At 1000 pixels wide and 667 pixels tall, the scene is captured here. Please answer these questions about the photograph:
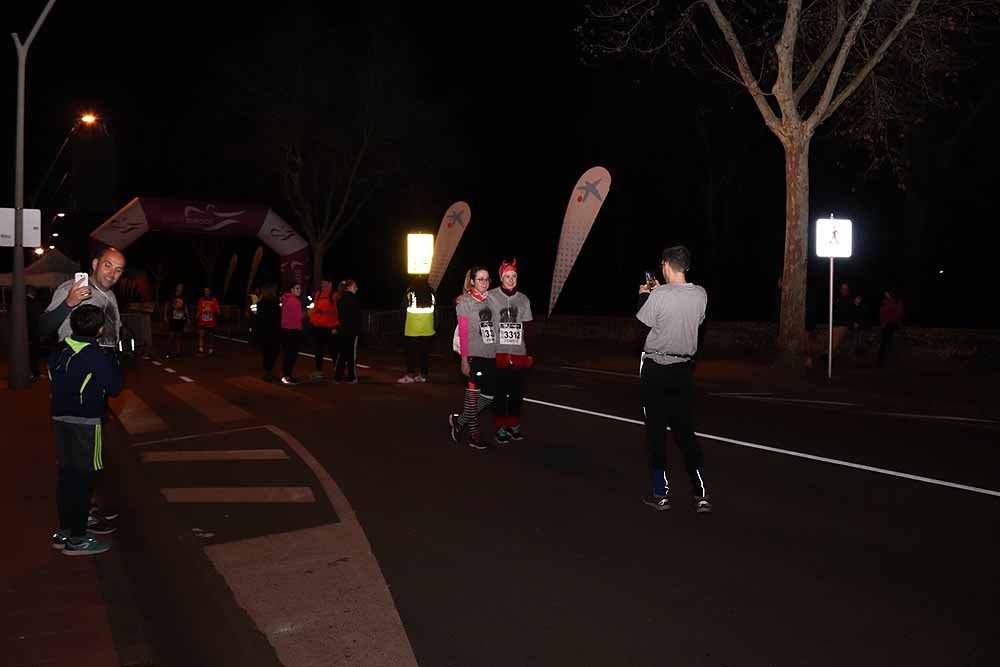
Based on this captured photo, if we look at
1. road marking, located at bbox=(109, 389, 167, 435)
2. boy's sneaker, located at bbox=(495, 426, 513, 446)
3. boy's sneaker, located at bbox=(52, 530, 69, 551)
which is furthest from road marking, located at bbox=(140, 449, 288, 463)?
boy's sneaker, located at bbox=(52, 530, 69, 551)

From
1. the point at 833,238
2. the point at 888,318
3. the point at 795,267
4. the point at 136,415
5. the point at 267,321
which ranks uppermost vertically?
the point at 833,238

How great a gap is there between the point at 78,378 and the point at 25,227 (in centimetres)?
1272

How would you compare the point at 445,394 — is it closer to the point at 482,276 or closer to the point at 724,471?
the point at 482,276

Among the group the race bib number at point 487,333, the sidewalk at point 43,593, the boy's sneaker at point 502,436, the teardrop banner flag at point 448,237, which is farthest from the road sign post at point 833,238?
the sidewalk at point 43,593

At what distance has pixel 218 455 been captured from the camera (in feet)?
34.1

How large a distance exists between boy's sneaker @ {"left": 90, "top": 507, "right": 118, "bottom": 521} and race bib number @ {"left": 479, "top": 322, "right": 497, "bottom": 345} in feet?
12.9

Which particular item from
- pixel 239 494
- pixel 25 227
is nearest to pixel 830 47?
pixel 25 227

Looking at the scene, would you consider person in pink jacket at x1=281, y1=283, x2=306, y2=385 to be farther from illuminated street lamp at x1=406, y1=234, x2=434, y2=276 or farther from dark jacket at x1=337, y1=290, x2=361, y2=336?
illuminated street lamp at x1=406, y1=234, x2=434, y2=276

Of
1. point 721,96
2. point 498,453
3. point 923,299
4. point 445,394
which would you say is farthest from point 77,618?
point 721,96

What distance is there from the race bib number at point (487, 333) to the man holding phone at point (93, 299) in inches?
→ 155

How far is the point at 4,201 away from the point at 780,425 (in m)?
52.7

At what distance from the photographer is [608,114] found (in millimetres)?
38438

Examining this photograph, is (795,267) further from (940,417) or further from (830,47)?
(940,417)

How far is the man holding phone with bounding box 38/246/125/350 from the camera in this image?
6422 mm
